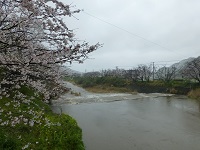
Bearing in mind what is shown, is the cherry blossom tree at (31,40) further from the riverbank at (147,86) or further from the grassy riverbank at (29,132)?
the riverbank at (147,86)

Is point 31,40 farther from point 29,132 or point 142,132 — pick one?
point 142,132

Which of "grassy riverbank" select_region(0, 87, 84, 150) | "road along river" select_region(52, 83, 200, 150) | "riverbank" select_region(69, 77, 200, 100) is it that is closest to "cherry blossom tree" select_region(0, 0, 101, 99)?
"grassy riverbank" select_region(0, 87, 84, 150)

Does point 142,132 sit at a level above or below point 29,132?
below

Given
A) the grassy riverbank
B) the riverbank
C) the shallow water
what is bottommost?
the shallow water

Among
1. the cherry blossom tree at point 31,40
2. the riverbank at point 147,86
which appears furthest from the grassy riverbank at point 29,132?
the riverbank at point 147,86

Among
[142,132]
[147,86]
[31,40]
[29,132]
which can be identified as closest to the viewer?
[31,40]

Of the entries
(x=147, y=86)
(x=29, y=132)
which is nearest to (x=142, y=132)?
(x=29, y=132)

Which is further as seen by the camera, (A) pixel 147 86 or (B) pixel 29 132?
(A) pixel 147 86

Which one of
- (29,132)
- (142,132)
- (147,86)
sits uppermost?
(147,86)

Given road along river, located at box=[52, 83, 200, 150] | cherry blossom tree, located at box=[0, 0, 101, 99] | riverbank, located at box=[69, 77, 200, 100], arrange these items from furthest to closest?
riverbank, located at box=[69, 77, 200, 100] < road along river, located at box=[52, 83, 200, 150] < cherry blossom tree, located at box=[0, 0, 101, 99]

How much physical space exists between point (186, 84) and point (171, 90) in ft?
7.14

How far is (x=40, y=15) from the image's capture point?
118 inches

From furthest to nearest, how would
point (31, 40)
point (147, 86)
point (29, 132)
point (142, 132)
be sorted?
1. point (147, 86)
2. point (142, 132)
3. point (29, 132)
4. point (31, 40)

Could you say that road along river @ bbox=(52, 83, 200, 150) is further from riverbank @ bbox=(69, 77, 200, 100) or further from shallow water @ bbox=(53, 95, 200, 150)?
riverbank @ bbox=(69, 77, 200, 100)
